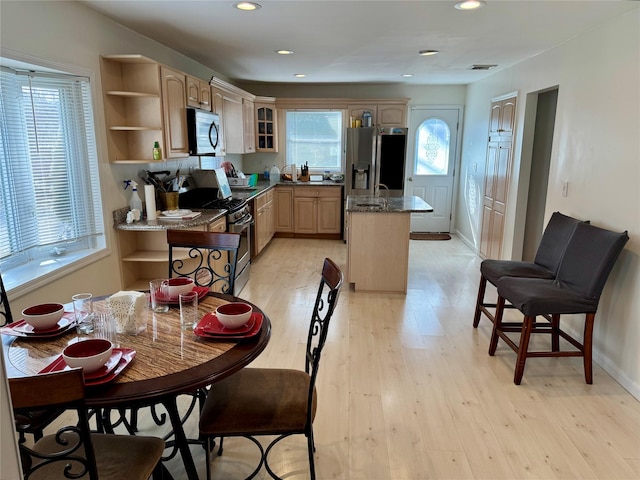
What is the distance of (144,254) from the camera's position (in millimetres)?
3395

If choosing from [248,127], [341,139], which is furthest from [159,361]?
[341,139]

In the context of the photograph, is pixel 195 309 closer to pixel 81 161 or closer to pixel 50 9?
pixel 81 161

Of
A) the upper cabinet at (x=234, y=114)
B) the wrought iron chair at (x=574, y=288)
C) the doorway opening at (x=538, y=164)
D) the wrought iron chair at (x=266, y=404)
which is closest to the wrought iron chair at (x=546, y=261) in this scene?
the wrought iron chair at (x=574, y=288)

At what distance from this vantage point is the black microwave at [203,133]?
12.6 feet

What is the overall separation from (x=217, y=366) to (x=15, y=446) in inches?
27.3

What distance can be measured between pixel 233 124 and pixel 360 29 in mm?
2664

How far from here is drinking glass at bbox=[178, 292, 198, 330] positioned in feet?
5.74

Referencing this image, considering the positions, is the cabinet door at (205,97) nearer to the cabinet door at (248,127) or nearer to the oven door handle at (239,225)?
the oven door handle at (239,225)

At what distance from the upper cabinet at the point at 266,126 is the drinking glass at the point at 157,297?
501 centimetres

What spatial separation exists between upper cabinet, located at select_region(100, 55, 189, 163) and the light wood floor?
174 cm

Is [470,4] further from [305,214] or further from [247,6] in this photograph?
[305,214]

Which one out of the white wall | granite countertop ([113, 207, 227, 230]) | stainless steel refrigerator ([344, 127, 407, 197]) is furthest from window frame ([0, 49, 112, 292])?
stainless steel refrigerator ([344, 127, 407, 197])

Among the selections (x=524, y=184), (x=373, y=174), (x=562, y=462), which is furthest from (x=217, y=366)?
(x=373, y=174)

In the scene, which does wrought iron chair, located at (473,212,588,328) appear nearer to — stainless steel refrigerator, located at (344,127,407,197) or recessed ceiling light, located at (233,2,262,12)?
recessed ceiling light, located at (233,2,262,12)
